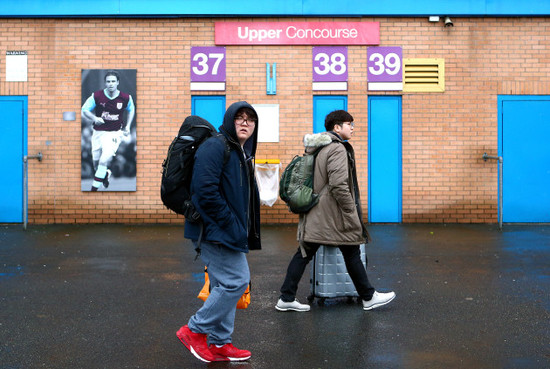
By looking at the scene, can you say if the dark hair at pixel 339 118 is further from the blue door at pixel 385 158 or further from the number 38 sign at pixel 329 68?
the blue door at pixel 385 158

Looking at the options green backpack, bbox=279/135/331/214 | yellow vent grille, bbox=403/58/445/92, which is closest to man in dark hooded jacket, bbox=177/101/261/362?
green backpack, bbox=279/135/331/214

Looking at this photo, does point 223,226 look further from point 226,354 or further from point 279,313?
point 279,313

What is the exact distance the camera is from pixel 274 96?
461 inches

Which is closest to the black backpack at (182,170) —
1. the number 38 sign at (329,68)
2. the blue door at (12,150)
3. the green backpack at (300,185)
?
the green backpack at (300,185)

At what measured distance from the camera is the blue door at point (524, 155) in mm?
11875

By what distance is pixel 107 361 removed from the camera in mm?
4082

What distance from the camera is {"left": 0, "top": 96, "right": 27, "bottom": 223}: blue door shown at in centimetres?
1179

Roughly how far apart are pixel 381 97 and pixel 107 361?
8806 mm

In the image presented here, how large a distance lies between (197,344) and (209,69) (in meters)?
8.38

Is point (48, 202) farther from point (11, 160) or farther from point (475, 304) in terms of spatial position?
point (475, 304)

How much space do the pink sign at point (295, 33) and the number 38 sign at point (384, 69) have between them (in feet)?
0.73

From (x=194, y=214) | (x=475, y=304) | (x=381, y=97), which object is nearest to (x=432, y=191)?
(x=381, y=97)

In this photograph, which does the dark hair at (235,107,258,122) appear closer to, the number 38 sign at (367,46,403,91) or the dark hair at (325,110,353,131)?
the dark hair at (325,110,353,131)

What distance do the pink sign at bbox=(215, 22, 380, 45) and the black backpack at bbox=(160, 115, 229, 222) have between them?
8096mm
